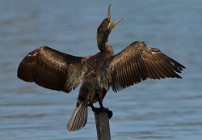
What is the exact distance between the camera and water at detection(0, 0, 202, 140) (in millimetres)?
12219

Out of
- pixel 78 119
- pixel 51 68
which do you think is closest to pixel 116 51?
pixel 51 68

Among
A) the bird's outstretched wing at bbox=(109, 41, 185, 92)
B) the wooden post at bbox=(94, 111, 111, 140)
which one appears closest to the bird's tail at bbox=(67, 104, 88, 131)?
the wooden post at bbox=(94, 111, 111, 140)

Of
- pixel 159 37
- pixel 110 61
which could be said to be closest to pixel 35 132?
pixel 110 61

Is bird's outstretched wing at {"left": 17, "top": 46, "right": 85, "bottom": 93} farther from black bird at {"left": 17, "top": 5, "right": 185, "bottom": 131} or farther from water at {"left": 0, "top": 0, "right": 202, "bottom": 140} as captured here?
water at {"left": 0, "top": 0, "right": 202, "bottom": 140}

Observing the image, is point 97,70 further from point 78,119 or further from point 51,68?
point 51,68

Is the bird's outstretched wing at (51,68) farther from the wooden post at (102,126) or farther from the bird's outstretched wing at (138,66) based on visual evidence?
the wooden post at (102,126)

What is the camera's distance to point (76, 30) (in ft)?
71.2

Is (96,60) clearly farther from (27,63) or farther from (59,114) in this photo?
(59,114)

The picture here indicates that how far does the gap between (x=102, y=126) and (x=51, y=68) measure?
127 cm

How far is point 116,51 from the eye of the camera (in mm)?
17609

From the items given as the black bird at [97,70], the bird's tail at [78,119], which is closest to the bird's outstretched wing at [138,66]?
the black bird at [97,70]

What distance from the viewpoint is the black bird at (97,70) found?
8.99 m

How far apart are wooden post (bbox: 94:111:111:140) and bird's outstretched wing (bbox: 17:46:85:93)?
640mm

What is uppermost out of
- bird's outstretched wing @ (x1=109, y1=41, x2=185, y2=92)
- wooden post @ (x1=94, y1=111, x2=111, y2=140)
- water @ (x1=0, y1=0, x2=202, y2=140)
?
water @ (x1=0, y1=0, x2=202, y2=140)
